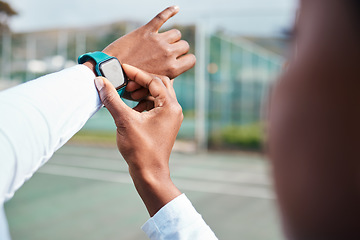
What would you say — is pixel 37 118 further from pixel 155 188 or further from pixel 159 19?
pixel 159 19

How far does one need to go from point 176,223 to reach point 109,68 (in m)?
0.40

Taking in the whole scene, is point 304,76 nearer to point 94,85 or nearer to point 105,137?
point 94,85

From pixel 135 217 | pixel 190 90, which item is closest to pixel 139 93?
pixel 135 217

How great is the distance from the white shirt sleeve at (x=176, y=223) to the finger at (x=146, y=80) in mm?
233

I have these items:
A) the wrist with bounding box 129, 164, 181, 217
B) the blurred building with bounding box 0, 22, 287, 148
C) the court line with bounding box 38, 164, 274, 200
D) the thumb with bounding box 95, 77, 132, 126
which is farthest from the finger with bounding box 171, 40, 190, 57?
the blurred building with bounding box 0, 22, 287, 148

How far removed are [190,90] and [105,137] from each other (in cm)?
294

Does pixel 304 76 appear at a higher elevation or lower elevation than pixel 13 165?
higher

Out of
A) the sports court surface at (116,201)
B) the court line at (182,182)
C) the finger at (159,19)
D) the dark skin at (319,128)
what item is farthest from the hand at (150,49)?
the court line at (182,182)

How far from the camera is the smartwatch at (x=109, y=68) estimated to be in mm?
853

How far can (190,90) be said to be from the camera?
36.8 feet

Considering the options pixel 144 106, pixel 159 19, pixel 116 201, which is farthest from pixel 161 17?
pixel 116 201

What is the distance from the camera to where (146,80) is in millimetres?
864

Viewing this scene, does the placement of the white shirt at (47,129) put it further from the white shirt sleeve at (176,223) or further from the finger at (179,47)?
the finger at (179,47)

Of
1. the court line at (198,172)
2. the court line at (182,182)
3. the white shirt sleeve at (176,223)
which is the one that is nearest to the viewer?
the white shirt sleeve at (176,223)
